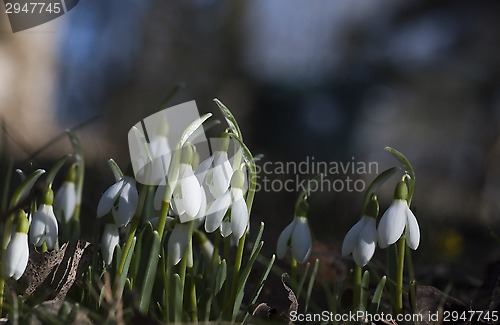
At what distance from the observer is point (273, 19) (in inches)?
260

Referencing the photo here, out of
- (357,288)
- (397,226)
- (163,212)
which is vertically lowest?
(357,288)

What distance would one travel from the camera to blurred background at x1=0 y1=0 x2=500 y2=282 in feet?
16.5

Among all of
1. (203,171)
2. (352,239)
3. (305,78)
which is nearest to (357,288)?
(352,239)

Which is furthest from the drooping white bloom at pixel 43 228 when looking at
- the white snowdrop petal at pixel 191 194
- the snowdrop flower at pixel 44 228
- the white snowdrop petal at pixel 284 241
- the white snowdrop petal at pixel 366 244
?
the white snowdrop petal at pixel 366 244

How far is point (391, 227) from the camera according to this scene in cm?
108

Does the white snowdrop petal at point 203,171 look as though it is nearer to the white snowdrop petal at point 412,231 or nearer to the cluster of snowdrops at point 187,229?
the cluster of snowdrops at point 187,229

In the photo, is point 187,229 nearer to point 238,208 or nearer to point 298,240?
point 238,208

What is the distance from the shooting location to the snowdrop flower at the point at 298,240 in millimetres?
1175

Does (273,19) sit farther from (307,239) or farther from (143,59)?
(307,239)

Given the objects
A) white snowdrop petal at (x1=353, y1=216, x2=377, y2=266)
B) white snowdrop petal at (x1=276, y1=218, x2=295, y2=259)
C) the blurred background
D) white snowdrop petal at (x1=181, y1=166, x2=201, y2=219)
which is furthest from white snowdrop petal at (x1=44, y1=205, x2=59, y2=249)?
the blurred background

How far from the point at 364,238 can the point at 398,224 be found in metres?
0.06

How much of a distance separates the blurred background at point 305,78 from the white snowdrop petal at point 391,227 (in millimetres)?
3031

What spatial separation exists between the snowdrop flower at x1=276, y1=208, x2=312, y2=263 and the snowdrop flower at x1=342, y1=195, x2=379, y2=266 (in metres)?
0.07

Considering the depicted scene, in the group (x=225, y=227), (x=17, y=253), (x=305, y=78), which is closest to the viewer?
(x=17, y=253)
